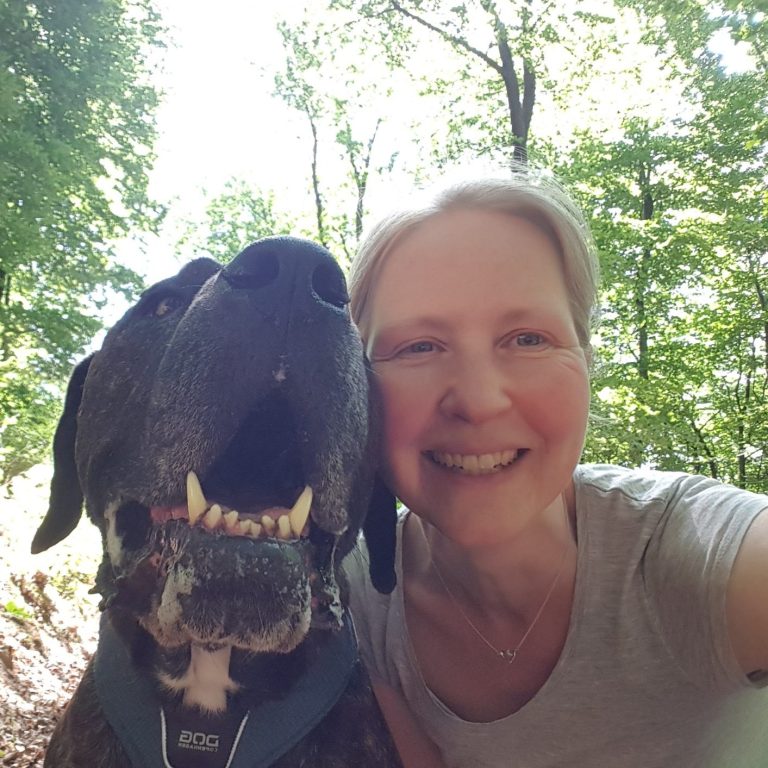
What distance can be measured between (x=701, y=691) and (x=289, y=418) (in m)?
1.37

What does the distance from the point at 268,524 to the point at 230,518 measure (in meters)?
0.09

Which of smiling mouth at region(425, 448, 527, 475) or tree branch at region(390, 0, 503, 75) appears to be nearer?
smiling mouth at region(425, 448, 527, 475)

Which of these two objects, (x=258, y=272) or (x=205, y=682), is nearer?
(x=258, y=272)

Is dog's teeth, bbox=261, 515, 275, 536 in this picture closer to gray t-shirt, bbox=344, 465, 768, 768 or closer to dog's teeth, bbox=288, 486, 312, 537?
dog's teeth, bbox=288, 486, 312, 537

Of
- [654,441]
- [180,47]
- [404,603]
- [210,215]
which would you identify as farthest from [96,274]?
[210,215]

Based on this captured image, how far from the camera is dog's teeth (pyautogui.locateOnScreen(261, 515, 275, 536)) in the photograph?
1569mm

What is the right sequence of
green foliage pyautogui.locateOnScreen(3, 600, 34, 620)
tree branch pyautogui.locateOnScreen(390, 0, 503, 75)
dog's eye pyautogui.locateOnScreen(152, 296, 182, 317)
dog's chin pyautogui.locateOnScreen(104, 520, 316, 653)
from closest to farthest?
dog's chin pyautogui.locateOnScreen(104, 520, 316, 653), dog's eye pyautogui.locateOnScreen(152, 296, 182, 317), green foliage pyautogui.locateOnScreen(3, 600, 34, 620), tree branch pyautogui.locateOnScreen(390, 0, 503, 75)

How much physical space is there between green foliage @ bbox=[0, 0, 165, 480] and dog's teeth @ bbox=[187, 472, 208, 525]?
6.35m

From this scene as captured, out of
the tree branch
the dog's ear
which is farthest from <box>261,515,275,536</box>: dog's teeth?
the tree branch

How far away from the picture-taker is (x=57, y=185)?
712 cm

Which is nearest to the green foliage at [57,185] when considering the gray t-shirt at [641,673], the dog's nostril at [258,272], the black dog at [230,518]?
the black dog at [230,518]

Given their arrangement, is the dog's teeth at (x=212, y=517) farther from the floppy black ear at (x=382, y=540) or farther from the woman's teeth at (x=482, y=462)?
the floppy black ear at (x=382, y=540)

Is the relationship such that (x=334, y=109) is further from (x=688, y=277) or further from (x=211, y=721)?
(x=211, y=721)

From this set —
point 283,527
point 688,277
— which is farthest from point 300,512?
point 688,277
